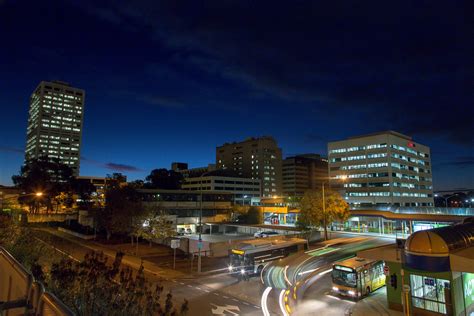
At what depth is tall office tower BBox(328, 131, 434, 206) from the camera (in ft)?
332

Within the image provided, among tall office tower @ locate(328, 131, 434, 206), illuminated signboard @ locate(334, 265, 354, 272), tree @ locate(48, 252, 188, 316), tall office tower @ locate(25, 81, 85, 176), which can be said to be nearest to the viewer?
tree @ locate(48, 252, 188, 316)

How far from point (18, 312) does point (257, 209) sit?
62700mm

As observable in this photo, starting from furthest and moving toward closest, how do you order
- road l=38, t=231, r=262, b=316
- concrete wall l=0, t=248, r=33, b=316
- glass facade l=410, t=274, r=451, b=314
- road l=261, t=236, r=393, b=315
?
road l=261, t=236, r=393, b=315, road l=38, t=231, r=262, b=316, glass facade l=410, t=274, r=451, b=314, concrete wall l=0, t=248, r=33, b=316

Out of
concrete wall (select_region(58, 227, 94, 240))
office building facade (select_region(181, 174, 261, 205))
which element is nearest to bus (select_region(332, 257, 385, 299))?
concrete wall (select_region(58, 227, 94, 240))

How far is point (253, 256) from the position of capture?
2700 centimetres

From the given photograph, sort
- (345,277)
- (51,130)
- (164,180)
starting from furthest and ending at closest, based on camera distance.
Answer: (51,130) → (164,180) → (345,277)

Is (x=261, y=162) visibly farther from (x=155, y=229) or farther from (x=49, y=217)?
(x=155, y=229)

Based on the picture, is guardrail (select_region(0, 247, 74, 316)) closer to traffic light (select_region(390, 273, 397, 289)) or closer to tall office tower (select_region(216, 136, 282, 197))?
traffic light (select_region(390, 273, 397, 289))

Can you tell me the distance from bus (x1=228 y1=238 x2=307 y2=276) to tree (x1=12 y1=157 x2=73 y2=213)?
2443 inches

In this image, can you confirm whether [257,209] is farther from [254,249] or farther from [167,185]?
[167,185]

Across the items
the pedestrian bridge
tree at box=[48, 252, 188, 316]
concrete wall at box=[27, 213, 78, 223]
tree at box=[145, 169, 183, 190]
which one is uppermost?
tree at box=[145, 169, 183, 190]

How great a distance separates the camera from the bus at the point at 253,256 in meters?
26.6

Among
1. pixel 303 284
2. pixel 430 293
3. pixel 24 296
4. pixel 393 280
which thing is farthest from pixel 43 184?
pixel 430 293

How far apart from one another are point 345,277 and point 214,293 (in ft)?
30.6
